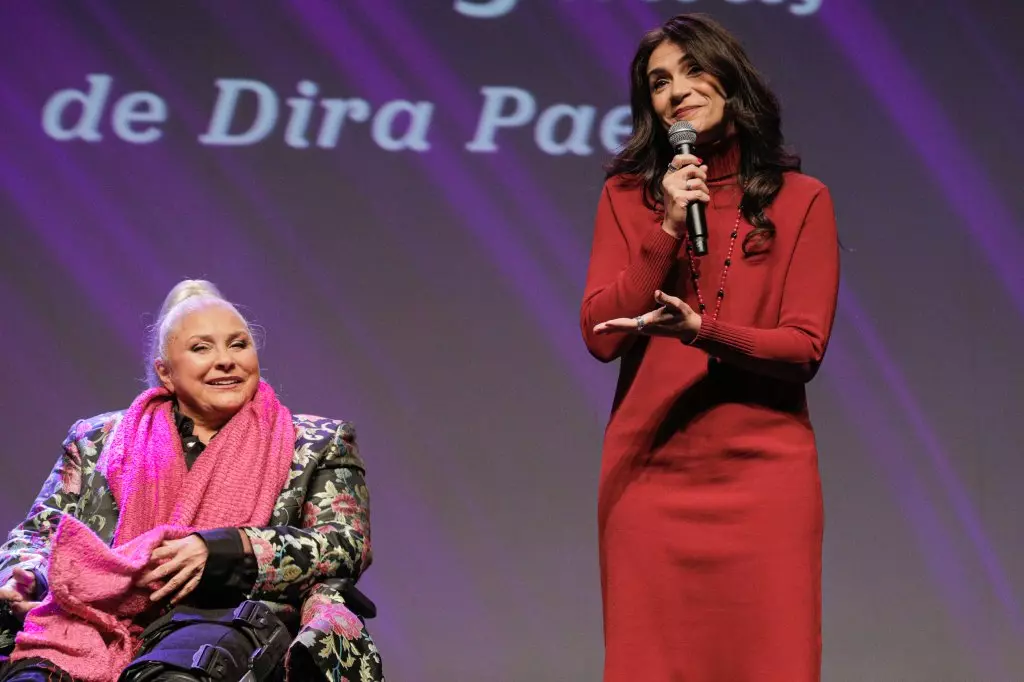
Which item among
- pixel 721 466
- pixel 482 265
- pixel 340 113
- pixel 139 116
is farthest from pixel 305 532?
pixel 139 116

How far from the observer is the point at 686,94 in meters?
2.07

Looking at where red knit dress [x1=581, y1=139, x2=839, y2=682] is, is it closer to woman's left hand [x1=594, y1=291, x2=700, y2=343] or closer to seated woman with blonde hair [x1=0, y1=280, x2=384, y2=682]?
woman's left hand [x1=594, y1=291, x2=700, y2=343]

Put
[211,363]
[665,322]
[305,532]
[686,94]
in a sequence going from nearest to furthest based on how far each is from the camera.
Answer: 1. [665,322]
2. [686,94]
3. [305,532]
4. [211,363]

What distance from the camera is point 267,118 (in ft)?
12.3

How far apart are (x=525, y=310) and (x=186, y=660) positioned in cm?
188

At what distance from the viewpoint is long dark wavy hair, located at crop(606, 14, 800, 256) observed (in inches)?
80.7

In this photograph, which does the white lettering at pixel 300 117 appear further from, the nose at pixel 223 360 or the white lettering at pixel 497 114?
the nose at pixel 223 360

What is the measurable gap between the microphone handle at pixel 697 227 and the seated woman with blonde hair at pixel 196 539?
0.95 m

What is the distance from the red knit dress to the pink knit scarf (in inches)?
31.1

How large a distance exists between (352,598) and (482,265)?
61.2 inches

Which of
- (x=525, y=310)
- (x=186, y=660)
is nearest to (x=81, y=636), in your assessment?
(x=186, y=660)

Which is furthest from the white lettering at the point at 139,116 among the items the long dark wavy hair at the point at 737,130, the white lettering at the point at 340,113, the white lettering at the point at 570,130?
the long dark wavy hair at the point at 737,130

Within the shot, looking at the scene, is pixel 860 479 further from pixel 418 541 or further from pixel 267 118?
pixel 267 118

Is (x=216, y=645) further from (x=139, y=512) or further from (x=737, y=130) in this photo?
(x=737, y=130)
